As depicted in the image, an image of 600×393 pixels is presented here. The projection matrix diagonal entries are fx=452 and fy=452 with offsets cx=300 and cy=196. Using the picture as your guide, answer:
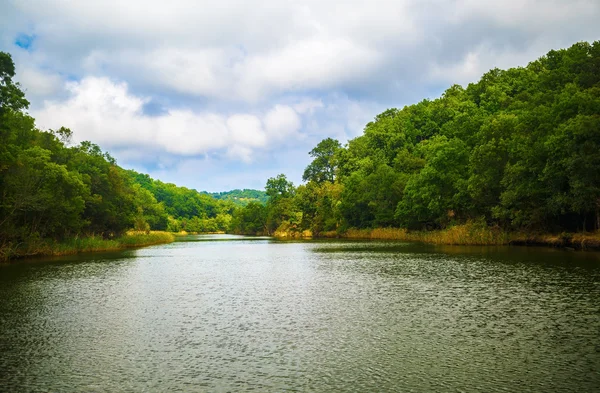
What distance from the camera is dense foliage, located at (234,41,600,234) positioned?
138ft

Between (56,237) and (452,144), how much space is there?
2192 inches

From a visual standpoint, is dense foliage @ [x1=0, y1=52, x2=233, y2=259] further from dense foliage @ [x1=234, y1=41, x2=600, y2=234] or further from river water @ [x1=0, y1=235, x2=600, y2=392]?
dense foliage @ [x1=234, y1=41, x2=600, y2=234]

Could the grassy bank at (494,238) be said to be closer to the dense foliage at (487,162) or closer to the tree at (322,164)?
the dense foliage at (487,162)

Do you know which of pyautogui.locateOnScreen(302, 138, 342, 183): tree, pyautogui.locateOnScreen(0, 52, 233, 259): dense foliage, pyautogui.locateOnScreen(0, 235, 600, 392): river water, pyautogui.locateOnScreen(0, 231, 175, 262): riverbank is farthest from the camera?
pyautogui.locateOnScreen(302, 138, 342, 183): tree

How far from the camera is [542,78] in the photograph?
69.1m

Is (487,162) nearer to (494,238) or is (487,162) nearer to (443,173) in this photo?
(494,238)

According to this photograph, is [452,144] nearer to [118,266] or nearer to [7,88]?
[118,266]

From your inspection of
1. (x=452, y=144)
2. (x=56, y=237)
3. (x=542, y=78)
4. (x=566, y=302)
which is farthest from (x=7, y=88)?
(x=542, y=78)

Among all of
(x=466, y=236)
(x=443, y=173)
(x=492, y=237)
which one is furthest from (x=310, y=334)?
(x=443, y=173)

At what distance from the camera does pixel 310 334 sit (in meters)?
13.9

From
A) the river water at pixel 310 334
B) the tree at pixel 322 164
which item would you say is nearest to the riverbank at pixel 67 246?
the river water at pixel 310 334

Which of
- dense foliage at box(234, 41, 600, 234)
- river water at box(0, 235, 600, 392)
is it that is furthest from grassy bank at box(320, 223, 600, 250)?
river water at box(0, 235, 600, 392)

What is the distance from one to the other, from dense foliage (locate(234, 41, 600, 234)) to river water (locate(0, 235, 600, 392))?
59.2 ft

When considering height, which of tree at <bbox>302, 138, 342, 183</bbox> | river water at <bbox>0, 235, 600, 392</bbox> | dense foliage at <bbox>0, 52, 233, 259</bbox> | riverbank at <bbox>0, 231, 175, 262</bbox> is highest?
tree at <bbox>302, 138, 342, 183</bbox>
